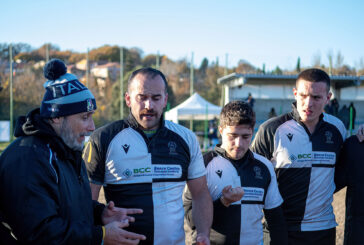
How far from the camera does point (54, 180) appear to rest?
6.14ft

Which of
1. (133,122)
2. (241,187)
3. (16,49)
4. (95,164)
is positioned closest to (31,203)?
(95,164)

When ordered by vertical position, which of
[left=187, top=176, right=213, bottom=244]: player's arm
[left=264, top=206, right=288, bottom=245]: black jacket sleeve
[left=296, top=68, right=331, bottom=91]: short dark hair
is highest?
[left=296, top=68, right=331, bottom=91]: short dark hair

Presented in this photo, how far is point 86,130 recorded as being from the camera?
7.22 feet

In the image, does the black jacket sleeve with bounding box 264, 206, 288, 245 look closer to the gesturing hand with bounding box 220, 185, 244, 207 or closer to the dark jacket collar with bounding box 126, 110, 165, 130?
the gesturing hand with bounding box 220, 185, 244, 207

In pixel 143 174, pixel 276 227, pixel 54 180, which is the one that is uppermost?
pixel 54 180

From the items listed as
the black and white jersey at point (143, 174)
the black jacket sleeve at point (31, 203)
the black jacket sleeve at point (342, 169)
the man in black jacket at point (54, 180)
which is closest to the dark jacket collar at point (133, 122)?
the black and white jersey at point (143, 174)

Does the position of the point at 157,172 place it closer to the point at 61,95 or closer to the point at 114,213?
the point at 114,213

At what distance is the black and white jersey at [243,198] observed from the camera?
2.81 m

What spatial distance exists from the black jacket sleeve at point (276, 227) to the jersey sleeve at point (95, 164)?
1407 mm

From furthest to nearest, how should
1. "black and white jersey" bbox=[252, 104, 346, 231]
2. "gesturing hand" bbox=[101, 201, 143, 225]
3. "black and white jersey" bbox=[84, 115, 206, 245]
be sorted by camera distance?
"black and white jersey" bbox=[252, 104, 346, 231]
"black and white jersey" bbox=[84, 115, 206, 245]
"gesturing hand" bbox=[101, 201, 143, 225]

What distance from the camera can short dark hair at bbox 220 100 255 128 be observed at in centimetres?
287

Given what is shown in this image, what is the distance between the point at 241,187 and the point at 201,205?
365mm

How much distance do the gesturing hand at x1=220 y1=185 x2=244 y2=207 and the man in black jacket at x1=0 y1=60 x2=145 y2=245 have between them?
0.77 m

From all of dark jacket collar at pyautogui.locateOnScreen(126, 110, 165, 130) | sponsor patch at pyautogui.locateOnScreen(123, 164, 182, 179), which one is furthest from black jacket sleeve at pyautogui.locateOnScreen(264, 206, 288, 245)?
dark jacket collar at pyautogui.locateOnScreen(126, 110, 165, 130)
